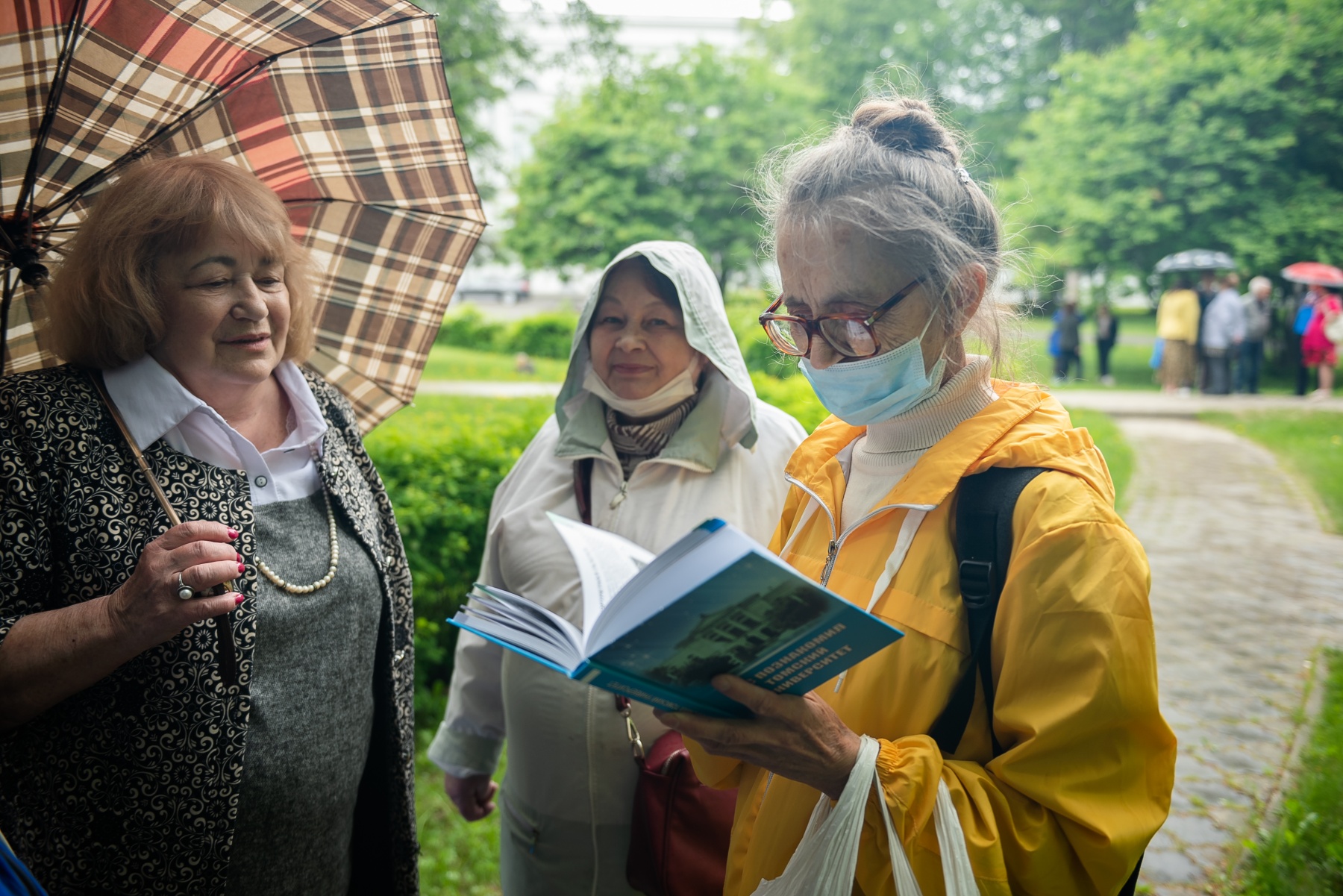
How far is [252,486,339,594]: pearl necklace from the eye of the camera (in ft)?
6.44

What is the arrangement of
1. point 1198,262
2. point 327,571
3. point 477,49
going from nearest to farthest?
point 327,571 → point 477,49 → point 1198,262

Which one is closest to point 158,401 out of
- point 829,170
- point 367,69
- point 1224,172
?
point 367,69

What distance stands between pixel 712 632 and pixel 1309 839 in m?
3.46

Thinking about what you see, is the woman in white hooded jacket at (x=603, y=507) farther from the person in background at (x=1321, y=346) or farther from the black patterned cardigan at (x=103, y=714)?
the person in background at (x=1321, y=346)

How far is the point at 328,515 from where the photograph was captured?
7.16 ft

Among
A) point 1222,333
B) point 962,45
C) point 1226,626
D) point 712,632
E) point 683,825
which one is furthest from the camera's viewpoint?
point 962,45

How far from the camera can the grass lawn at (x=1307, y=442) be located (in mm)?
9039

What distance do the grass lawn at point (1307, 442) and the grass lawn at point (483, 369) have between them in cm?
978

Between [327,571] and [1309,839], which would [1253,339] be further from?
[327,571]

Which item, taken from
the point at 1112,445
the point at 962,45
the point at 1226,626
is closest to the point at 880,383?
the point at 1226,626

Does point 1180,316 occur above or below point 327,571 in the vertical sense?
above

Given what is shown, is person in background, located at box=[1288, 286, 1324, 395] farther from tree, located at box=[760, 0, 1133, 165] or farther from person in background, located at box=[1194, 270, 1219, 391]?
tree, located at box=[760, 0, 1133, 165]

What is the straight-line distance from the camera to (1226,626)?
6.07 m

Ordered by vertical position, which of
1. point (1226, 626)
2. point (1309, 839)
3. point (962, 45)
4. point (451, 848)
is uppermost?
point (962, 45)
